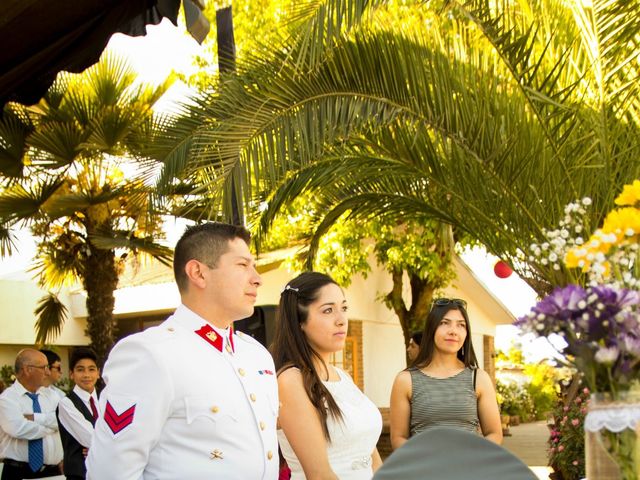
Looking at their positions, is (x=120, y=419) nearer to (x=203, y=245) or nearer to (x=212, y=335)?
(x=212, y=335)

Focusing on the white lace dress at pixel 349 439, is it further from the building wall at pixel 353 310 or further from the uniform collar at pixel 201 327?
the building wall at pixel 353 310

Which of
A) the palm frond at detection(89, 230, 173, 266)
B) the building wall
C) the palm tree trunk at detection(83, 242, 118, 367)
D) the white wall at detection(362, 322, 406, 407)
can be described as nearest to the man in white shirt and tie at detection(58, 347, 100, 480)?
the palm frond at detection(89, 230, 173, 266)

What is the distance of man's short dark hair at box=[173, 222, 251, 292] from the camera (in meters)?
3.41

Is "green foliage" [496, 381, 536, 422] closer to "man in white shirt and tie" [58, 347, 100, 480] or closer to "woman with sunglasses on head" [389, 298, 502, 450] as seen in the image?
"man in white shirt and tie" [58, 347, 100, 480]

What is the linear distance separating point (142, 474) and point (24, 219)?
31.4 feet

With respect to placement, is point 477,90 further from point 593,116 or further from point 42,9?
point 42,9

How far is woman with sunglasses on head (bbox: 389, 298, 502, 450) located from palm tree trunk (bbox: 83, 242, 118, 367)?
7.46 meters

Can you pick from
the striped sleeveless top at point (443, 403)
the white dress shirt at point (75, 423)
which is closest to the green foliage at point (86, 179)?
the white dress shirt at point (75, 423)

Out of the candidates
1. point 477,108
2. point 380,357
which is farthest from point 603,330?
point 380,357

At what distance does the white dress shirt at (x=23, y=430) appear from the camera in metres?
7.71

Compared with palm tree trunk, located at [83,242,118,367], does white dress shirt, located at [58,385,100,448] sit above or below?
below

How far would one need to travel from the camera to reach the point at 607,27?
6668 millimetres

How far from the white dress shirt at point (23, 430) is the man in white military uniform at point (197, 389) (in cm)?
481

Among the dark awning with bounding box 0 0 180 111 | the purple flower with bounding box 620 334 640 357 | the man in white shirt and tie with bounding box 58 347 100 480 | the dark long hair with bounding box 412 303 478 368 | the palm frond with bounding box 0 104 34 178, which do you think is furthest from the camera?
the palm frond with bounding box 0 104 34 178
